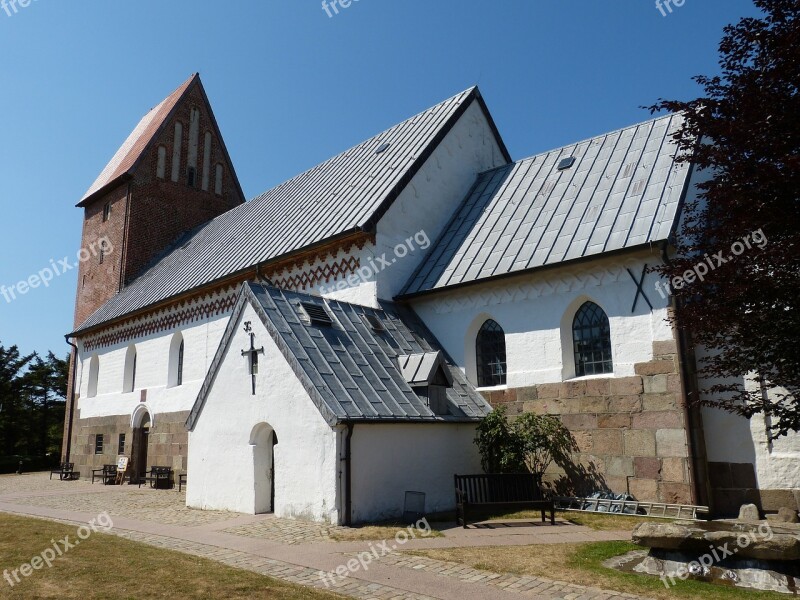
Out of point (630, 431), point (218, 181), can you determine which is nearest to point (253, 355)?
point (630, 431)

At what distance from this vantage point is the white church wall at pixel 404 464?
39.8 ft

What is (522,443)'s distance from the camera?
1372 centimetres

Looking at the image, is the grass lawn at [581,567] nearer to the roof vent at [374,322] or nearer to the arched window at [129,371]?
the roof vent at [374,322]

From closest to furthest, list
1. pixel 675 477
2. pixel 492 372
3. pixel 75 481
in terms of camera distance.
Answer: pixel 675 477
pixel 492 372
pixel 75 481

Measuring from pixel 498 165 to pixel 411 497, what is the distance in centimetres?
1369

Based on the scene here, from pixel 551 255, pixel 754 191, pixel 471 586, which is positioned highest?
pixel 551 255

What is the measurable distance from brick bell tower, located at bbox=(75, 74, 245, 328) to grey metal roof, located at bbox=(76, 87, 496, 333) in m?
1.95

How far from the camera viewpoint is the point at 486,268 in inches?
634

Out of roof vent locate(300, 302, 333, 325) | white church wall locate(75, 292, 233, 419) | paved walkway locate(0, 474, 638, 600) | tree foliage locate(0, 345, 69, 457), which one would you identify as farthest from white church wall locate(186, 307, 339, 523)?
tree foliage locate(0, 345, 69, 457)

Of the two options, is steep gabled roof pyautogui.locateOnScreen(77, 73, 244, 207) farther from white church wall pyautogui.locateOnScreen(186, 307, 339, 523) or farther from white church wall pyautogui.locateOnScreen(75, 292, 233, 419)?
white church wall pyautogui.locateOnScreen(186, 307, 339, 523)

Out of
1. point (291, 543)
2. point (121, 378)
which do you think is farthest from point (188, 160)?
point (291, 543)

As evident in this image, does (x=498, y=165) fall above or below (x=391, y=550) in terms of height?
above

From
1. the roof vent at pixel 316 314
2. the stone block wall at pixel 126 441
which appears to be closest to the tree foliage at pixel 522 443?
the roof vent at pixel 316 314

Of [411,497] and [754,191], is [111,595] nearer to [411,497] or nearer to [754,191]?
[411,497]
